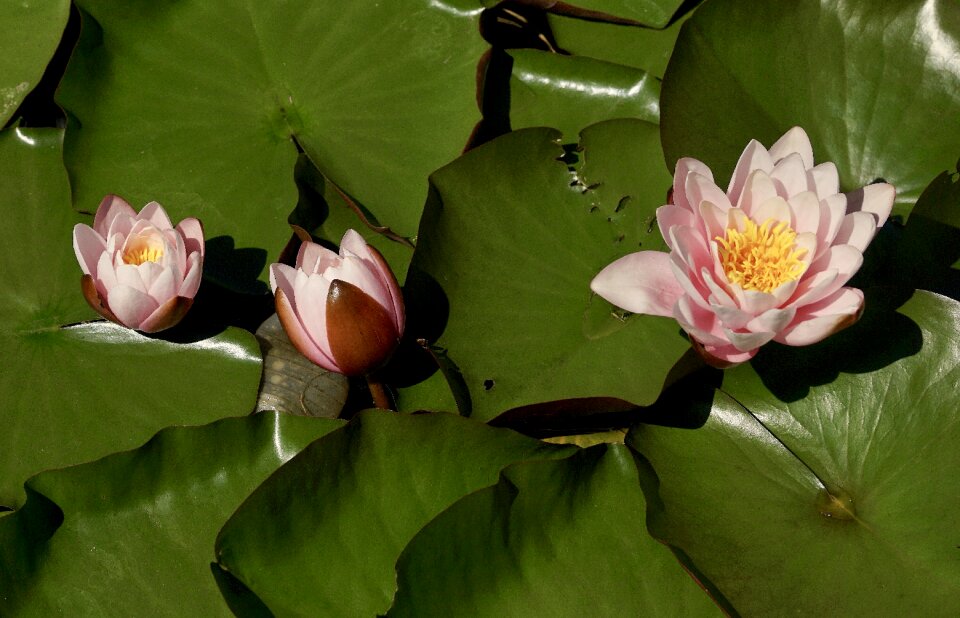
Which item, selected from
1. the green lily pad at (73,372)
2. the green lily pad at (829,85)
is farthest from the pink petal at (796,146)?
the green lily pad at (73,372)

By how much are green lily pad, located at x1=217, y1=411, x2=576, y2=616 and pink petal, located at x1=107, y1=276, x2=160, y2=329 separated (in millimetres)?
542

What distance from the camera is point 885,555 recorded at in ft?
4.57

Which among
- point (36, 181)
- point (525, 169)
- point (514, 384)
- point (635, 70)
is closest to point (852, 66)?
point (635, 70)

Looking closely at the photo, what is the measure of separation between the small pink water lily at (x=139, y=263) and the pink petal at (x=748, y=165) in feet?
3.76

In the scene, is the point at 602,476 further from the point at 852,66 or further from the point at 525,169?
the point at 852,66

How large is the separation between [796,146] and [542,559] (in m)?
0.91

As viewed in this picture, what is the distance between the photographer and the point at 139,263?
179cm

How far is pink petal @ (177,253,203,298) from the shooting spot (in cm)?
174

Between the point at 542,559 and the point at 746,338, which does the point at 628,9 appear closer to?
the point at 746,338

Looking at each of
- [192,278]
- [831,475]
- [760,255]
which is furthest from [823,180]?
[192,278]

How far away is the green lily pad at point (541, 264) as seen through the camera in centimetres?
162

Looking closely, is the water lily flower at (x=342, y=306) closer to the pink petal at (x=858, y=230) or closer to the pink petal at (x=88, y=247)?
the pink petal at (x=88, y=247)

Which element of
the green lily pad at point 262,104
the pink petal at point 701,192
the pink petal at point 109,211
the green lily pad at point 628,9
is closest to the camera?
the pink petal at point 701,192

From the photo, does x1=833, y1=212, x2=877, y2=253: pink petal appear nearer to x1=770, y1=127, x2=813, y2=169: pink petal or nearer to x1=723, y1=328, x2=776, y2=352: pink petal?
x1=770, y1=127, x2=813, y2=169: pink petal
